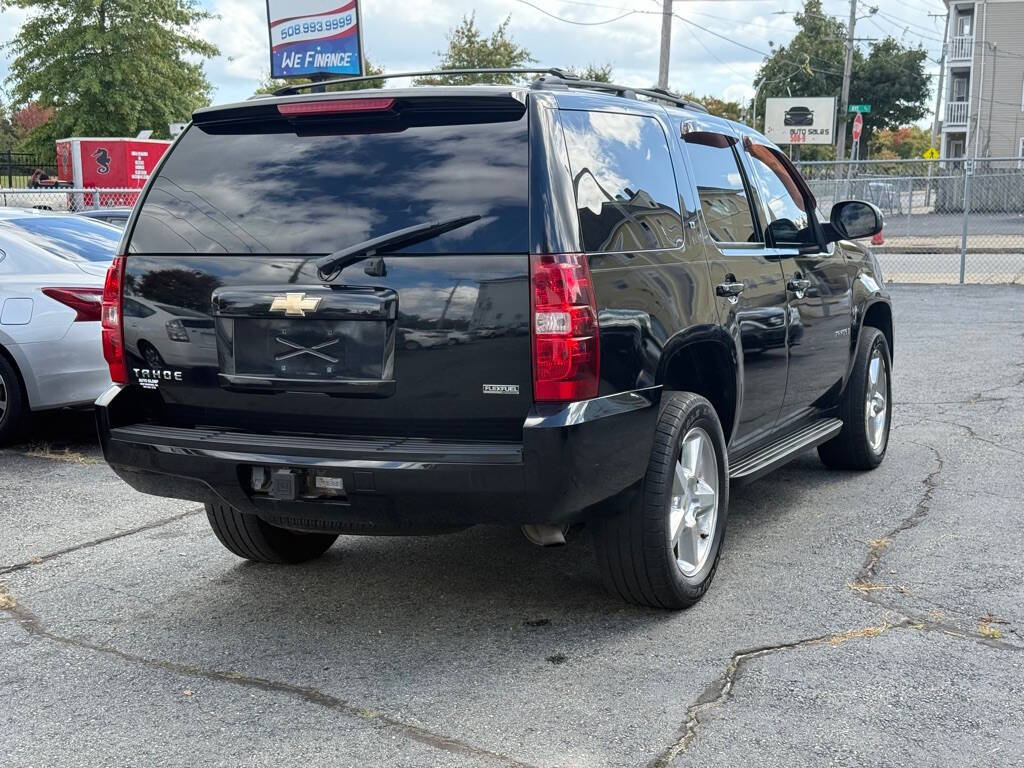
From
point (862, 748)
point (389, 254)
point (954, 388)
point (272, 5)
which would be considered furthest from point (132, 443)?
point (272, 5)

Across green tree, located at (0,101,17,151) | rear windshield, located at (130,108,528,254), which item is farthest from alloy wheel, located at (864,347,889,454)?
green tree, located at (0,101,17,151)

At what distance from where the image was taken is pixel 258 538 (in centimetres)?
513

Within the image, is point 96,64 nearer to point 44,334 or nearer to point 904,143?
point 44,334

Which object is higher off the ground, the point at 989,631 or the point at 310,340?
the point at 310,340

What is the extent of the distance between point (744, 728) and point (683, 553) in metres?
1.16

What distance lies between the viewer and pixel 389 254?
394 cm

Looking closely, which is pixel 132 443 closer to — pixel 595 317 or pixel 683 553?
pixel 595 317

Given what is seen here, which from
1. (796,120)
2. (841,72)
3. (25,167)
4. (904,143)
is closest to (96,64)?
(25,167)

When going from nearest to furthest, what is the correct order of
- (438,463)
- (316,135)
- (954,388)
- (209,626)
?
(438,463), (316,135), (209,626), (954,388)

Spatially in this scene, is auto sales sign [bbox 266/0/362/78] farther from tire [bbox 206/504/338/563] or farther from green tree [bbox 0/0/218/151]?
green tree [bbox 0/0/218/151]

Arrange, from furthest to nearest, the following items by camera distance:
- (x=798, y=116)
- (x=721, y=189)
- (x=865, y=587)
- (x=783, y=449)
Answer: (x=798, y=116), (x=783, y=449), (x=721, y=189), (x=865, y=587)

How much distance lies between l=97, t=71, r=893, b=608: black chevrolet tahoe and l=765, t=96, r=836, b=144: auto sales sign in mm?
54404

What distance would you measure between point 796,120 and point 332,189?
57265 millimetres


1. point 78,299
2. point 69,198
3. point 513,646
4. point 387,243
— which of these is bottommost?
point 513,646
